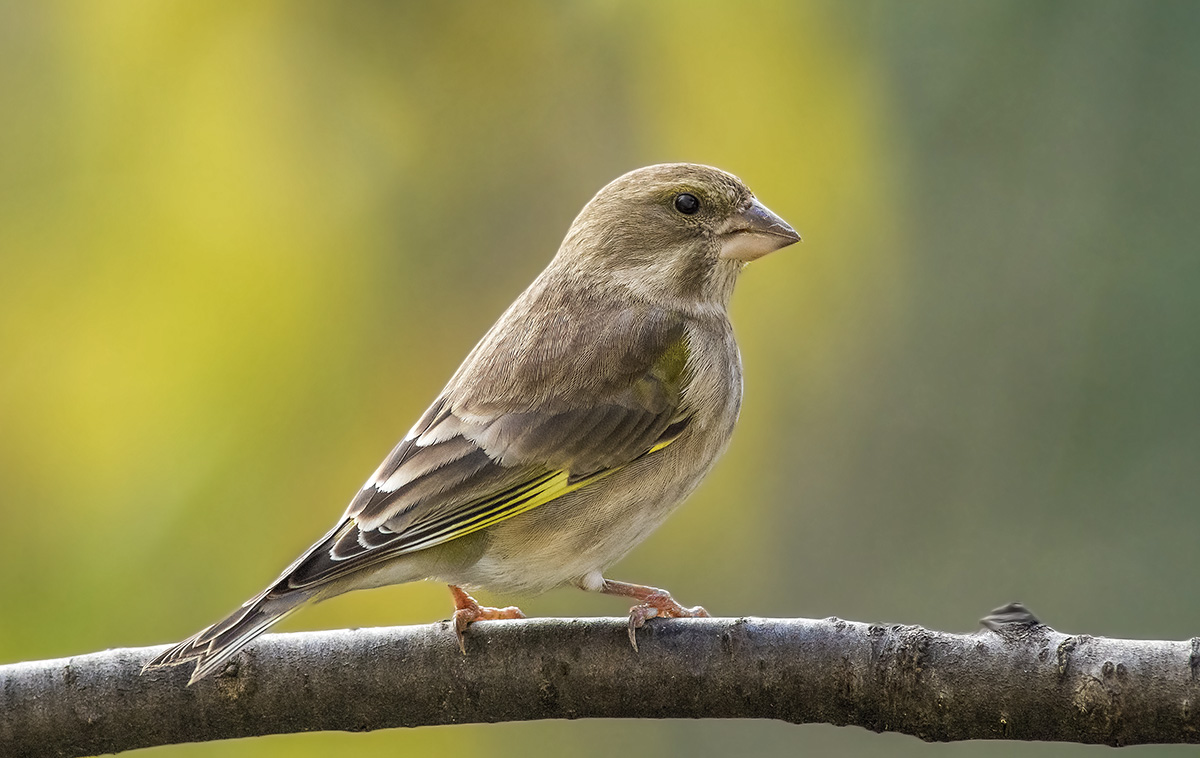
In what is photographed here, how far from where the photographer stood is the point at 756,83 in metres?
5.91

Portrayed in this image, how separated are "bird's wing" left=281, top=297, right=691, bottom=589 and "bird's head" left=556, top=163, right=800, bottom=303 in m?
0.18

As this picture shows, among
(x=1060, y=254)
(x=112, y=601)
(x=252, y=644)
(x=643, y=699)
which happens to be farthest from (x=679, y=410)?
(x=1060, y=254)

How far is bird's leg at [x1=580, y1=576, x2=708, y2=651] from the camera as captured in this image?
2.80 m

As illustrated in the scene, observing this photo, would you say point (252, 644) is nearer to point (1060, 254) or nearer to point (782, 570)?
point (782, 570)

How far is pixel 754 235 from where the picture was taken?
150 inches

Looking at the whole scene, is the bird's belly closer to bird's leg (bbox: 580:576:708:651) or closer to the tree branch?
bird's leg (bbox: 580:576:708:651)

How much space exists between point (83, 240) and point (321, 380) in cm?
114

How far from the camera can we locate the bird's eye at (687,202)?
12.8 feet

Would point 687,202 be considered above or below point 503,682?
above

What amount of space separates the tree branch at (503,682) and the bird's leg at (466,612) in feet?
0.09

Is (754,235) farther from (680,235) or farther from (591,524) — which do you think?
(591,524)

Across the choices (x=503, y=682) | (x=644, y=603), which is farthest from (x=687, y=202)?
(x=503, y=682)

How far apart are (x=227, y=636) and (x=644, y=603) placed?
0.93 metres

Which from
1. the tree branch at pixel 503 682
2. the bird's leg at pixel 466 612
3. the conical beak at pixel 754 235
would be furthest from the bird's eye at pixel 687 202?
the tree branch at pixel 503 682
